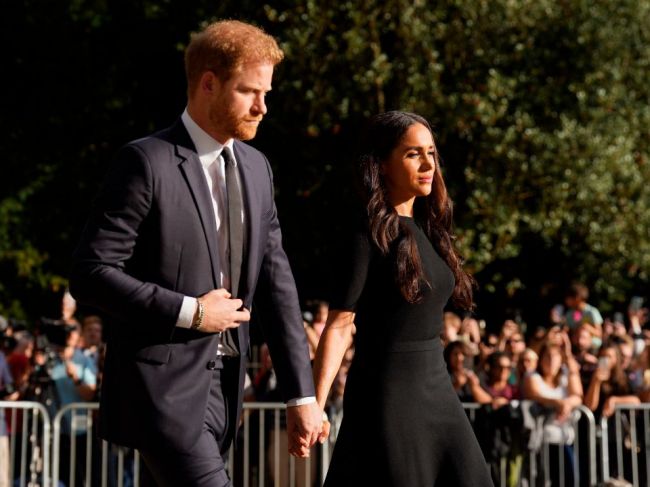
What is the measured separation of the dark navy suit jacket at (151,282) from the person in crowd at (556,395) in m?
6.48

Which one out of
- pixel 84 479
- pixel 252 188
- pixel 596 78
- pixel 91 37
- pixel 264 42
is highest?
pixel 91 37

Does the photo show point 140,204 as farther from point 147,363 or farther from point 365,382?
point 365,382

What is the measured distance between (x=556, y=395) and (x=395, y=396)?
5.47m

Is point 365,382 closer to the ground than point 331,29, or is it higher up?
closer to the ground

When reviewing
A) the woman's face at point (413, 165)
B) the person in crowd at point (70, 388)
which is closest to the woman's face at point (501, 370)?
the person in crowd at point (70, 388)

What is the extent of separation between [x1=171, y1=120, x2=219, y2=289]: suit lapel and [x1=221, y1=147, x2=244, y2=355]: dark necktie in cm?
7

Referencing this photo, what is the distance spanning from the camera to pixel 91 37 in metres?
19.8

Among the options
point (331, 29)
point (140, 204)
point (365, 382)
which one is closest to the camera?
point (140, 204)

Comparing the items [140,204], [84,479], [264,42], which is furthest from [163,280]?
[84,479]

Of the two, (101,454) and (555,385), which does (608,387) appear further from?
(101,454)

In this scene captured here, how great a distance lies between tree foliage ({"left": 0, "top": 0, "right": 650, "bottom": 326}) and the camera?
16328 millimetres

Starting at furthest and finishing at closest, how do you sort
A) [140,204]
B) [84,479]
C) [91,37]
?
[91,37]
[84,479]
[140,204]

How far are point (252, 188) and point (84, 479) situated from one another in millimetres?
6270

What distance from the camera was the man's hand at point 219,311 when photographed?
3.47 metres
